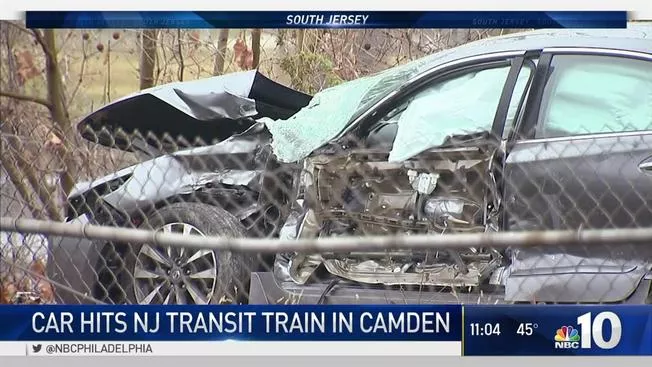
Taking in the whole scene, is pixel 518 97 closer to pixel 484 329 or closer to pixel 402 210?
pixel 402 210

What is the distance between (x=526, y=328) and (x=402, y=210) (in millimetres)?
729

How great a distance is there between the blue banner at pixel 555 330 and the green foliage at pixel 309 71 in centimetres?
114

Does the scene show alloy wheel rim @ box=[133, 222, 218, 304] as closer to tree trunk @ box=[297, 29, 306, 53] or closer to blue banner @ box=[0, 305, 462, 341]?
blue banner @ box=[0, 305, 462, 341]

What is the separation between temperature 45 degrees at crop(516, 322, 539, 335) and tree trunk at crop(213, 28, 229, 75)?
67.0 inches

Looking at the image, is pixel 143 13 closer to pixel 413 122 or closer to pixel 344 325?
pixel 413 122

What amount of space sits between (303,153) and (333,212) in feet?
0.99

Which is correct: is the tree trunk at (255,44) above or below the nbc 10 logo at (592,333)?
above

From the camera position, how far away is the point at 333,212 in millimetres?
4824

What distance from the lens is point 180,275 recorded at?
4734 mm

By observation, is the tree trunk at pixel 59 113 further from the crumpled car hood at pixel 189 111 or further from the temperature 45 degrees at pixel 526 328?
the temperature 45 degrees at pixel 526 328

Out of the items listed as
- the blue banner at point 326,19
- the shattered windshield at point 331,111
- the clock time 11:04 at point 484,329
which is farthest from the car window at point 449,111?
the clock time 11:04 at point 484,329

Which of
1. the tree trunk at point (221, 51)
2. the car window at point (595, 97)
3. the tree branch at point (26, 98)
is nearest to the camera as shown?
the car window at point (595, 97)

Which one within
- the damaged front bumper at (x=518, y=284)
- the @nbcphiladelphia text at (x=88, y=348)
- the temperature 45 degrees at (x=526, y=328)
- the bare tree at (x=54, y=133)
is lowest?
the @nbcphiladelphia text at (x=88, y=348)

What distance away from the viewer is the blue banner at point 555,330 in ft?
14.4
